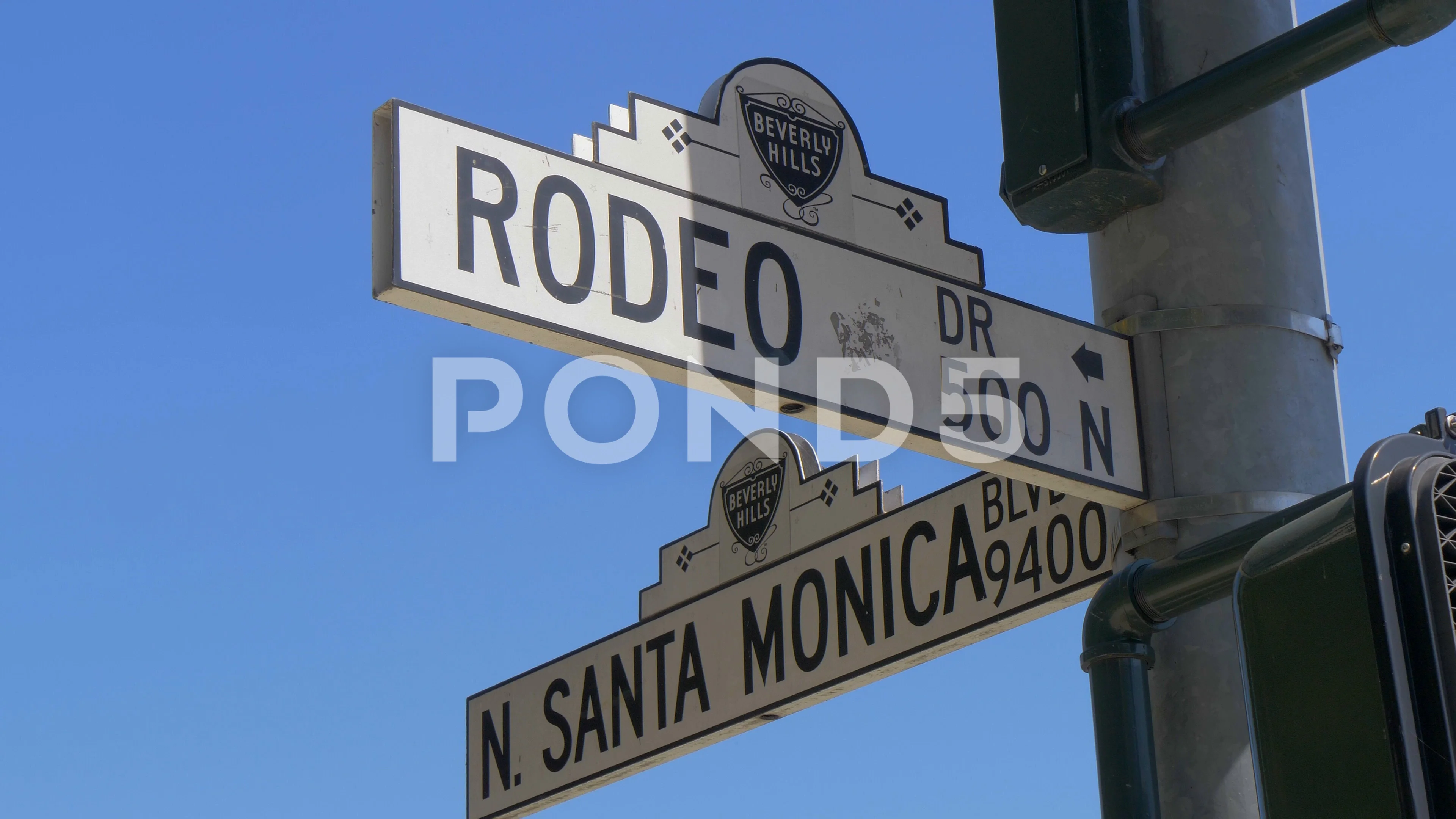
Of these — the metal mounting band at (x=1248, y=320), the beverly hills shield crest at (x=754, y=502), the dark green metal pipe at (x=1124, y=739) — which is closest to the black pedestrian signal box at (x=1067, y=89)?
the metal mounting band at (x=1248, y=320)

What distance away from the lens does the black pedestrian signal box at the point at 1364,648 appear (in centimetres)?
140

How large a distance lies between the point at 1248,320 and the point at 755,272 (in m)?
0.89

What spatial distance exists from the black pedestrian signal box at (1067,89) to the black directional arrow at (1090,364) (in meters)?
0.47

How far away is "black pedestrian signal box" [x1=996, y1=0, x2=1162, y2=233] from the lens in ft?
9.77

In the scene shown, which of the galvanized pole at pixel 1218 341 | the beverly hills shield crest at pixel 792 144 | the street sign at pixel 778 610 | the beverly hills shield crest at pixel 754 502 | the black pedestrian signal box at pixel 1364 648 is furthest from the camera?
the beverly hills shield crest at pixel 754 502

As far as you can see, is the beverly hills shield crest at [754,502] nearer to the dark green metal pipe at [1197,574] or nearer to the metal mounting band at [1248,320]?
the metal mounting band at [1248,320]

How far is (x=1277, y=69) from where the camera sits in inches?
105

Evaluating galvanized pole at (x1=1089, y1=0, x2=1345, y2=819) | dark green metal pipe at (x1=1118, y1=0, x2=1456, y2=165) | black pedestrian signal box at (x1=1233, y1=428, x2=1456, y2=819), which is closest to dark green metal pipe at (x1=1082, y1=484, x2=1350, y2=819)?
galvanized pole at (x1=1089, y1=0, x2=1345, y2=819)

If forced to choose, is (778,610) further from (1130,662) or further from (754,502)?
(1130,662)

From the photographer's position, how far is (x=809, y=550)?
16.2 feet

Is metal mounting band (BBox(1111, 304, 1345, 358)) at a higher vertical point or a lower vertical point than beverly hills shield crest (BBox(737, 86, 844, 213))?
lower

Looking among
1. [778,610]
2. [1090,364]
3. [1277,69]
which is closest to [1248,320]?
[1090,364]

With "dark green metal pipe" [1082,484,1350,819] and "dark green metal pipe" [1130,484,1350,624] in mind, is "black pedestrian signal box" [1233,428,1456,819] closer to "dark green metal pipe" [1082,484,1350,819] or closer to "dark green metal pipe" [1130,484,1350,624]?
"dark green metal pipe" [1130,484,1350,624]

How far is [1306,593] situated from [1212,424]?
1.81 metres
